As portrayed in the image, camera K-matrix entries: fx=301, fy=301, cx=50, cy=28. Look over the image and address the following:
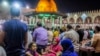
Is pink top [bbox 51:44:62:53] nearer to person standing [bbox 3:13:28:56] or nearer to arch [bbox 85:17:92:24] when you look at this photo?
person standing [bbox 3:13:28:56]

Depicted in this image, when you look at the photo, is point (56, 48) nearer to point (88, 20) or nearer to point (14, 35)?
point (14, 35)

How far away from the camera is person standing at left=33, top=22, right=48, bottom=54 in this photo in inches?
397

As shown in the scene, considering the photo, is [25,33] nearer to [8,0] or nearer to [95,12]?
[8,0]

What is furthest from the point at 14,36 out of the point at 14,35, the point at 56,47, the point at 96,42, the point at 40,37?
the point at 40,37

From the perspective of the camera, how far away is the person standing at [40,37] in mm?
10086

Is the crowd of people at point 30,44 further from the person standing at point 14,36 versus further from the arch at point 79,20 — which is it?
the arch at point 79,20

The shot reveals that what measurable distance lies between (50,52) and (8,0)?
2011 centimetres

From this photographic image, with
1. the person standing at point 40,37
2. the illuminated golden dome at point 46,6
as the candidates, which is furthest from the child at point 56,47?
the illuminated golden dome at point 46,6

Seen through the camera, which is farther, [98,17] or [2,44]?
[98,17]

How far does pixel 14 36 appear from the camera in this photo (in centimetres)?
511

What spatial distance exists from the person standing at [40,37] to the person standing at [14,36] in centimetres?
484

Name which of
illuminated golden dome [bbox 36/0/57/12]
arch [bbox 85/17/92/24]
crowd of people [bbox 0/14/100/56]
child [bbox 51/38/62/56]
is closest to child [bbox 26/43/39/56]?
crowd of people [bbox 0/14/100/56]

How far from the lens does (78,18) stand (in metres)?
35.3

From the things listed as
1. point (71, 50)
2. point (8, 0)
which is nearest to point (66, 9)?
point (8, 0)
